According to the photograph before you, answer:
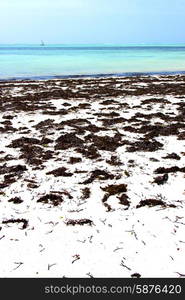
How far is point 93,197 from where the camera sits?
6.52 meters

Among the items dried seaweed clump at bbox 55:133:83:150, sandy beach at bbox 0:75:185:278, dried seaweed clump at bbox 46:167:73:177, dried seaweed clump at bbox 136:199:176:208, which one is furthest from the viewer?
dried seaweed clump at bbox 55:133:83:150

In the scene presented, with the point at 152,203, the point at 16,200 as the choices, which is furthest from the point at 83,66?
the point at 152,203

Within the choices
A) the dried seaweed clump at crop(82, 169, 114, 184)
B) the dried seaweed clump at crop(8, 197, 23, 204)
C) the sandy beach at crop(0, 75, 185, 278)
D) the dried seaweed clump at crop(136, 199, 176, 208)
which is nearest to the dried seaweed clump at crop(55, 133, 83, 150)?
the sandy beach at crop(0, 75, 185, 278)

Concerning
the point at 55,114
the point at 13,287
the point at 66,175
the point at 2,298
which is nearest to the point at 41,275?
the point at 13,287

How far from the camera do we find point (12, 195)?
6652 millimetres

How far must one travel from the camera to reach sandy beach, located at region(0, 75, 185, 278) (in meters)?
4.73

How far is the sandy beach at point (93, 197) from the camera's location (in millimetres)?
4727

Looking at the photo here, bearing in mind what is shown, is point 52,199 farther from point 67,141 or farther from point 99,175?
point 67,141

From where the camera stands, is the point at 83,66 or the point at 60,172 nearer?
the point at 60,172

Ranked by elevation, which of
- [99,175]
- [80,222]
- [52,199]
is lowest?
[80,222]

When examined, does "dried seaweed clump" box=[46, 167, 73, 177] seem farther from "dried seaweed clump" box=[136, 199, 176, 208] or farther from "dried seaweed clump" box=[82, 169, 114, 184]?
"dried seaweed clump" box=[136, 199, 176, 208]

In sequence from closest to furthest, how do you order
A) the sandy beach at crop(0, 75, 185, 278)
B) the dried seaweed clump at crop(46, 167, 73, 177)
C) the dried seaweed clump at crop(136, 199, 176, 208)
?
the sandy beach at crop(0, 75, 185, 278) < the dried seaweed clump at crop(136, 199, 176, 208) < the dried seaweed clump at crop(46, 167, 73, 177)

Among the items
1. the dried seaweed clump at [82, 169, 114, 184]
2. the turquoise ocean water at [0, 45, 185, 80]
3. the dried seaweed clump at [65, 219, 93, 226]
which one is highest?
the turquoise ocean water at [0, 45, 185, 80]

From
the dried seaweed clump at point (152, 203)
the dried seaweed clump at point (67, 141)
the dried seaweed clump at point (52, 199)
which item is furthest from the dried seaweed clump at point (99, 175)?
the dried seaweed clump at point (67, 141)
